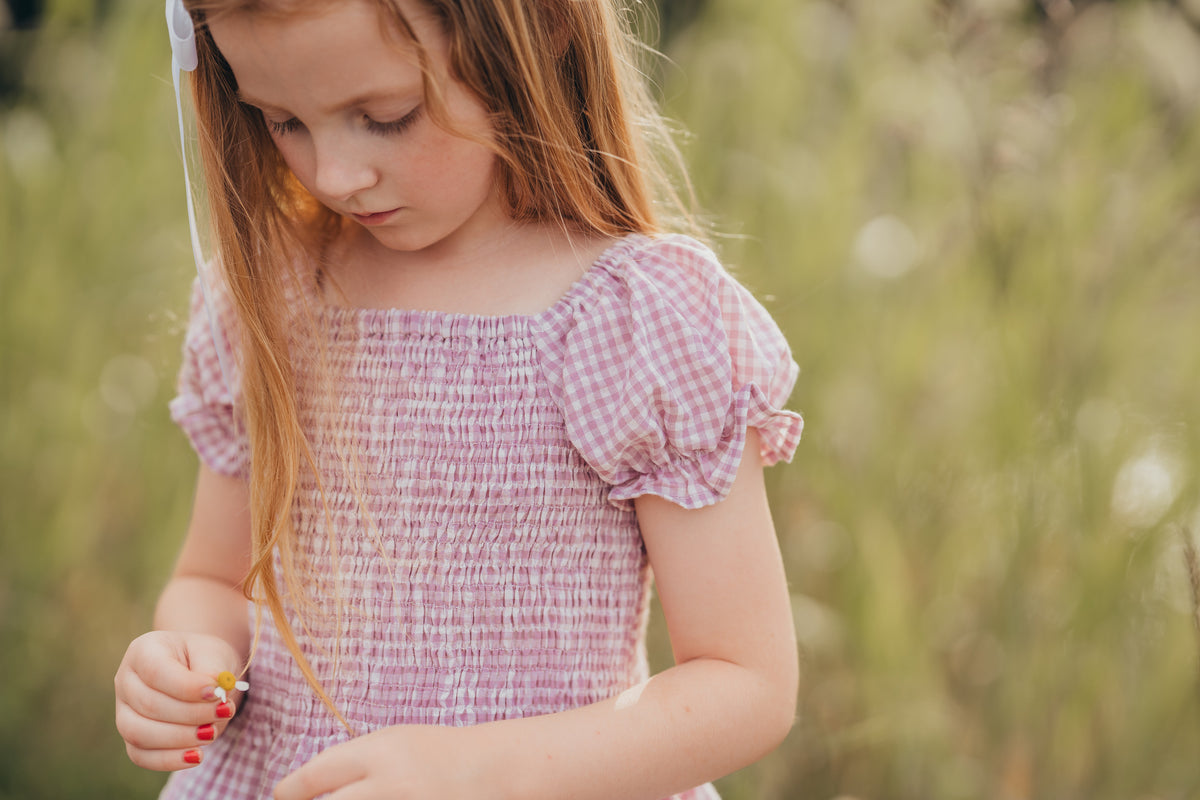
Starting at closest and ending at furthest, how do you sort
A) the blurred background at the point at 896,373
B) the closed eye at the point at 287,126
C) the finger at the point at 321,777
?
the finger at the point at 321,777 → the closed eye at the point at 287,126 → the blurred background at the point at 896,373

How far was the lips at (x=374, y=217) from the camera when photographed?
2.76ft

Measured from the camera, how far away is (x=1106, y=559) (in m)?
1.33

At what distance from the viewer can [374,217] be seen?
2.77 ft

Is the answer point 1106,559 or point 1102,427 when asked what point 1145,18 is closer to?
point 1102,427

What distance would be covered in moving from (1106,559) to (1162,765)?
30 centimetres

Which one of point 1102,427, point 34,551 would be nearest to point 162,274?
point 34,551

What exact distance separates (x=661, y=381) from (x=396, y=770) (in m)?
0.32

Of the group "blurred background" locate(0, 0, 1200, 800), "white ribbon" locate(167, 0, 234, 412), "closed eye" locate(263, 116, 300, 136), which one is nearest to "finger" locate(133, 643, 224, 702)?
"white ribbon" locate(167, 0, 234, 412)

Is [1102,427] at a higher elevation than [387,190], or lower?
lower

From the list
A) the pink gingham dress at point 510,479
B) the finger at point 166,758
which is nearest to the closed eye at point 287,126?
the pink gingham dress at point 510,479

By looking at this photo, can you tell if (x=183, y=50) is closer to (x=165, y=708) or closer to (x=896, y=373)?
(x=165, y=708)

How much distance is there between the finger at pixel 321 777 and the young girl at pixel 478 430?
0.12ft

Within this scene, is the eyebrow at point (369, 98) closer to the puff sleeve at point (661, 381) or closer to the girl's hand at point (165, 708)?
the puff sleeve at point (661, 381)

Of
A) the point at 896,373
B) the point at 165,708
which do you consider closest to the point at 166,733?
Answer: the point at 165,708
